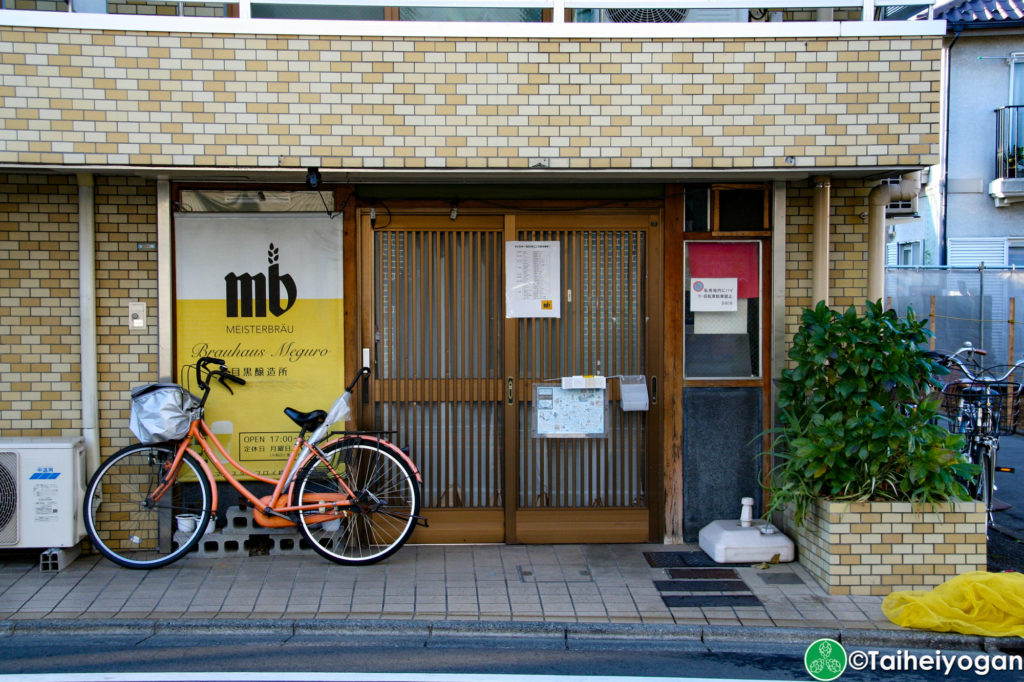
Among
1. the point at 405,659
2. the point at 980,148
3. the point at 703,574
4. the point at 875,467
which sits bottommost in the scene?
the point at 405,659

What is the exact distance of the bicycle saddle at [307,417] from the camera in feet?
21.3

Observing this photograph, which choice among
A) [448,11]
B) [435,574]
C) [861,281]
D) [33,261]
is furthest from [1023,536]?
[33,261]

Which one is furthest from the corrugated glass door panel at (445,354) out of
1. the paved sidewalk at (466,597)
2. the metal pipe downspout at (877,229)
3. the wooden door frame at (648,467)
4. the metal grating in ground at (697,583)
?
the metal pipe downspout at (877,229)

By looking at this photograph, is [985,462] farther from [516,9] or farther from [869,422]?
[516,9]

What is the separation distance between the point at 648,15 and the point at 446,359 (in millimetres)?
3364

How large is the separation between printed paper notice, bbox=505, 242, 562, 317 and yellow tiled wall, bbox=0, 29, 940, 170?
919 millimetres

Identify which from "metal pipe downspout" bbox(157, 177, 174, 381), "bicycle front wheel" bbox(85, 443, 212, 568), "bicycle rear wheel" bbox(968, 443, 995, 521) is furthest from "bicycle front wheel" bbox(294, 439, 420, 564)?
"bicycle rear wheel" bbox(968, 443, 995, 521)

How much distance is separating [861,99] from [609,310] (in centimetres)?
252

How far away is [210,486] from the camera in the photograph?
254 inches

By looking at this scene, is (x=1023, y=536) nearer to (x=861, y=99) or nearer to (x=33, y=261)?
(x=861, y=99)

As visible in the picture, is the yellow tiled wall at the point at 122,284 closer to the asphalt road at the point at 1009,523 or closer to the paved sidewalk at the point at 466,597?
the paved sidewalk at the point at 466,597

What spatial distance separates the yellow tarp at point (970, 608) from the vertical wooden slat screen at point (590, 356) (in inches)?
91.7

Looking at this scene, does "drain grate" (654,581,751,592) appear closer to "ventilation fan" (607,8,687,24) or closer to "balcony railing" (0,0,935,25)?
"balcony railing" (0,0,935,25)

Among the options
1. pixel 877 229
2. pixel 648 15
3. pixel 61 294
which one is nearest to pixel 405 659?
pixel 61 294
